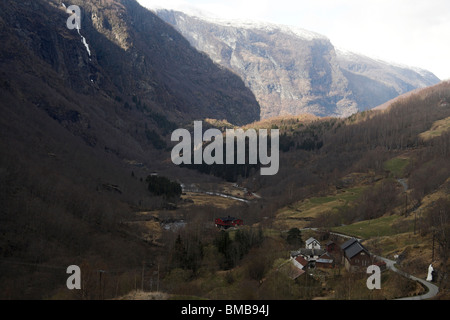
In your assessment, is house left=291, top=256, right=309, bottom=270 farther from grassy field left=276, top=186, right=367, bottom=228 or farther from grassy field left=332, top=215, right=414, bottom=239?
grassy field left=276, top=186, right=367, bottom=228

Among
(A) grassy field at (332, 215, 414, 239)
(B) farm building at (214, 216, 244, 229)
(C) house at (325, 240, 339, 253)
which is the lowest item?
(C) house at (325, 240, 339, 253)

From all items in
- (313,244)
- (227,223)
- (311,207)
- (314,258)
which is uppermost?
(311,207)

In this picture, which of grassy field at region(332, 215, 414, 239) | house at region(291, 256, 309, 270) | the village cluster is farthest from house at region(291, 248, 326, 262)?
grassy field at region(332, 215, 414, 239)

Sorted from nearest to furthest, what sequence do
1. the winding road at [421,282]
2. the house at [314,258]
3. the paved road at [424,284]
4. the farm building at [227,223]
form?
the paved road at [424,284] < the winding road at [421,282] < the house at [314,258] < the farm building at [227,223]

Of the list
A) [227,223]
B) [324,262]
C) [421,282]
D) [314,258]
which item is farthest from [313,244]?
[227,223]

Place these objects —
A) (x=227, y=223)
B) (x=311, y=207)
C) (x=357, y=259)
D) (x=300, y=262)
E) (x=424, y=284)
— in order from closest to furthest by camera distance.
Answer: (x=424, y=284) < (x=300, y=262) < (x=357, y=259) < (x=227, y=223) < (x=311, y=207)

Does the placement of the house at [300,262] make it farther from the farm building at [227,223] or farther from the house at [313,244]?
the farm building at [227,223]

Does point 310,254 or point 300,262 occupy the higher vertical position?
point 310,254

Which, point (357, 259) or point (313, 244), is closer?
point (357, 259)

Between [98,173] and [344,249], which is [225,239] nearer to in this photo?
[344,249]

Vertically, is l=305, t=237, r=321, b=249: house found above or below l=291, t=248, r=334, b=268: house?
above

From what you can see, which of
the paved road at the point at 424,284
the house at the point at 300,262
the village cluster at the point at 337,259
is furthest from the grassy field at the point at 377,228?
the house at the point at 300,262

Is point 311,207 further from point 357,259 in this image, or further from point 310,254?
point 357,259
